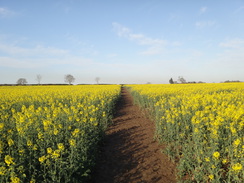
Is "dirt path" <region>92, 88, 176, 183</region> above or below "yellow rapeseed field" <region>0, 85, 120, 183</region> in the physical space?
below

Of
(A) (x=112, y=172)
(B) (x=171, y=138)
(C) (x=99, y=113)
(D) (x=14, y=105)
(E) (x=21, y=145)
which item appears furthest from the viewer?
(D) (x=14, y=105)

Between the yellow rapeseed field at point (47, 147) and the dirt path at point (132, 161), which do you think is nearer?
the yellow rapeseed field at point (47, 147)

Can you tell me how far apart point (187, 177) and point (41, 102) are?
11572mm

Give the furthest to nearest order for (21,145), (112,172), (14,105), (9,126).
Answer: (14,105)
(9,126)
(112,172)
(21,145)

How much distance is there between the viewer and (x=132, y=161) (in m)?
5.82

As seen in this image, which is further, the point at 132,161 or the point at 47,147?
the point at 132,161

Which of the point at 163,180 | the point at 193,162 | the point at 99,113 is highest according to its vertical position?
the point at 99,113

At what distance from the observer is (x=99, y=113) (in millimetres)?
9664

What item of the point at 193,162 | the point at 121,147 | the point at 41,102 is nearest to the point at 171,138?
the point at 193,162

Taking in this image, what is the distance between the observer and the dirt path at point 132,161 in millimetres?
4902

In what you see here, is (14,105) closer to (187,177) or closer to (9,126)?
(9,126)

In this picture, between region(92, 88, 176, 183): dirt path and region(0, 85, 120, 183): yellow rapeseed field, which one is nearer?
region(0, 85, 120, 183): yellow rapeseed field

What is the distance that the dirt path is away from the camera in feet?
16.1

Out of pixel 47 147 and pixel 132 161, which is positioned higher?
pixel 47 147
